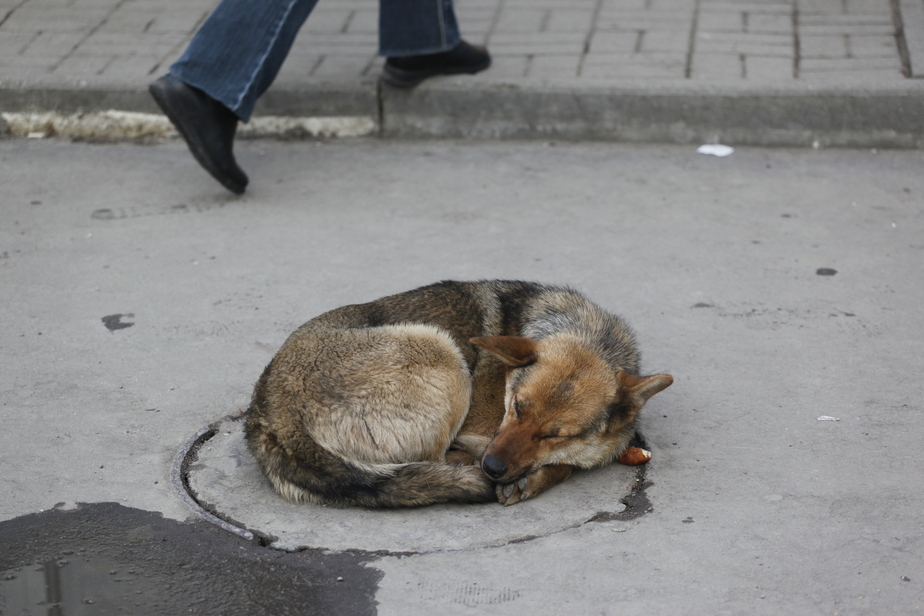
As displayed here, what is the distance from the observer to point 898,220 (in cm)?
538

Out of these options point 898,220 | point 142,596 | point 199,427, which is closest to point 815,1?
point 898,220

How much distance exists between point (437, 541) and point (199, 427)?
120cm

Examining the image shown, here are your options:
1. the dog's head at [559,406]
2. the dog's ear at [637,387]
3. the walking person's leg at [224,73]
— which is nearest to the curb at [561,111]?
the walking person's leg at [224,73]

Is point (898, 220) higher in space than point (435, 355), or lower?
lower

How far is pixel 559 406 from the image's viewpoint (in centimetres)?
325

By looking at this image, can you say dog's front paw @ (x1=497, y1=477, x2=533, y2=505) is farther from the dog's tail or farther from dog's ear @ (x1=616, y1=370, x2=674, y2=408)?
dog's ear @ (x1=616, y1=370, x2=674, y2=408)

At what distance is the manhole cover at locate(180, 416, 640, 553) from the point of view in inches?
122

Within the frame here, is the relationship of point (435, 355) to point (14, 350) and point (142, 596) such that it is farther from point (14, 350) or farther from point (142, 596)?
point (14, 350)

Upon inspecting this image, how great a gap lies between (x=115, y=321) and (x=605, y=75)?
12.2 feet

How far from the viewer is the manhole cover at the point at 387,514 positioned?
309cm

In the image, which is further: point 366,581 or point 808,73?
point 808,73

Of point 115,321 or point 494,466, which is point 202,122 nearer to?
point 115,321

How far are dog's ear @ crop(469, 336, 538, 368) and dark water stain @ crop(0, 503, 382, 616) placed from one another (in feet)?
2.77

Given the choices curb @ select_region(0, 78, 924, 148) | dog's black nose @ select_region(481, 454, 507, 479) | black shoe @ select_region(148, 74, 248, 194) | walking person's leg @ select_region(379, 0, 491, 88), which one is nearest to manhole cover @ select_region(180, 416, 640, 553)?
dog's black nose @ select_region(481, 454, 507, 479)
